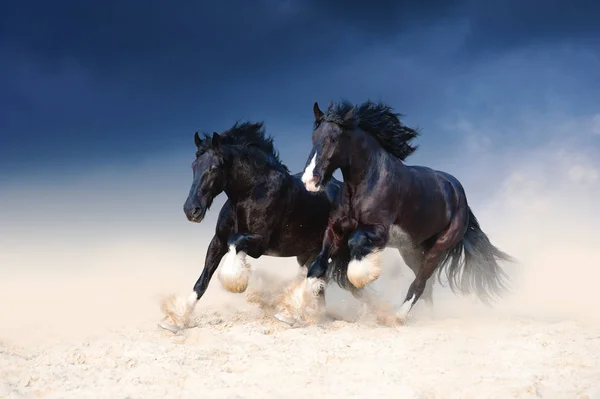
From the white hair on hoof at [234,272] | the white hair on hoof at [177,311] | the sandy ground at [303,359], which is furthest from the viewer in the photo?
the white hair on hoof at [177,311]

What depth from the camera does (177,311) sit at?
6.89 meters

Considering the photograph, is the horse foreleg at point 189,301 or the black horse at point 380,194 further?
the horse foreleg at point 189,301

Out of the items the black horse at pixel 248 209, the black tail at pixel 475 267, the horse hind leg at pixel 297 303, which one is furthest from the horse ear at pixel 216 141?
the black tail at pixel 475 267

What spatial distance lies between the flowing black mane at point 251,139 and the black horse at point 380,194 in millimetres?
921

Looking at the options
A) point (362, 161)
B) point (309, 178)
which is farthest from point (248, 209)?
point (362, 161)

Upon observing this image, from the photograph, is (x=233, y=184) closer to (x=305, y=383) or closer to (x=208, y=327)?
(x=208, y=327)

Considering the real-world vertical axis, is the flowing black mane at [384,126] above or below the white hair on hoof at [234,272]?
above

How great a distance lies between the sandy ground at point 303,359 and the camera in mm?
4961

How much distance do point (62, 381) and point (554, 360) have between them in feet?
13.0

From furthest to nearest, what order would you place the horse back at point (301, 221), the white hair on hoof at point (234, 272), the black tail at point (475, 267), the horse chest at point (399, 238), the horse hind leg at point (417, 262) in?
the black tail at point (475, 267) < the horse hind leg at point (417, 262) < the horse back at point (301, 221) < the horse chest at point (399, 238) < the white hair on hoof at point (234, 272)

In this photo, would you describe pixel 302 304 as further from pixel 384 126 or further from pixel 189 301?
pixel 384 126

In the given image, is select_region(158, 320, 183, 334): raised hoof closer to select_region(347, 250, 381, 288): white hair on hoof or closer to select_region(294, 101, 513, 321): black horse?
select_region(294, 101, 513, 321): black horse

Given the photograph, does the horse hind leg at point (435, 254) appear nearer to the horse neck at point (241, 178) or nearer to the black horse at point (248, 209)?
the black horse at point (248, 209)

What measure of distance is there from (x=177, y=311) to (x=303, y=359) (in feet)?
6.06
